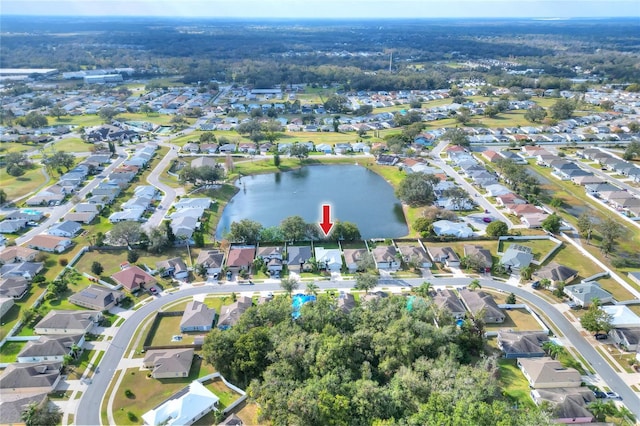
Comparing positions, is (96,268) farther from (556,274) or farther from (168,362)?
(556,274)

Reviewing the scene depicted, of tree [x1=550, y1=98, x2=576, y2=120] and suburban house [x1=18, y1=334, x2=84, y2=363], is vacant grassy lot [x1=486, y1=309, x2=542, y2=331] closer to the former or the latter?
suburban house [x1=18, y1=334, x2=84, y2=363]

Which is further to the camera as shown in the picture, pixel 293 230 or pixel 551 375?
pixel 293 230

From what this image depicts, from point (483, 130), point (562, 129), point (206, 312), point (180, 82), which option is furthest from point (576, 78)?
point (206, 312)

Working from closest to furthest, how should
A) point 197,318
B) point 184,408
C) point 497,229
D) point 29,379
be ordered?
1. point 184,408
2. point 29,379
3. point 197,318
4. point 497,229

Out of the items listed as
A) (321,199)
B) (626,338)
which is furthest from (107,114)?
(626,338)

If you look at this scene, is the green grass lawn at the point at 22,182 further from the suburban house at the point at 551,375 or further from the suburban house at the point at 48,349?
the suburban house at the point at 551,375

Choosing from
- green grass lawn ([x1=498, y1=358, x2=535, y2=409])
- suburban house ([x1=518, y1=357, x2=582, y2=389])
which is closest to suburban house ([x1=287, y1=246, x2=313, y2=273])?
green grass lawn ([x1=498, y1=358, x2=535, y2=409])
